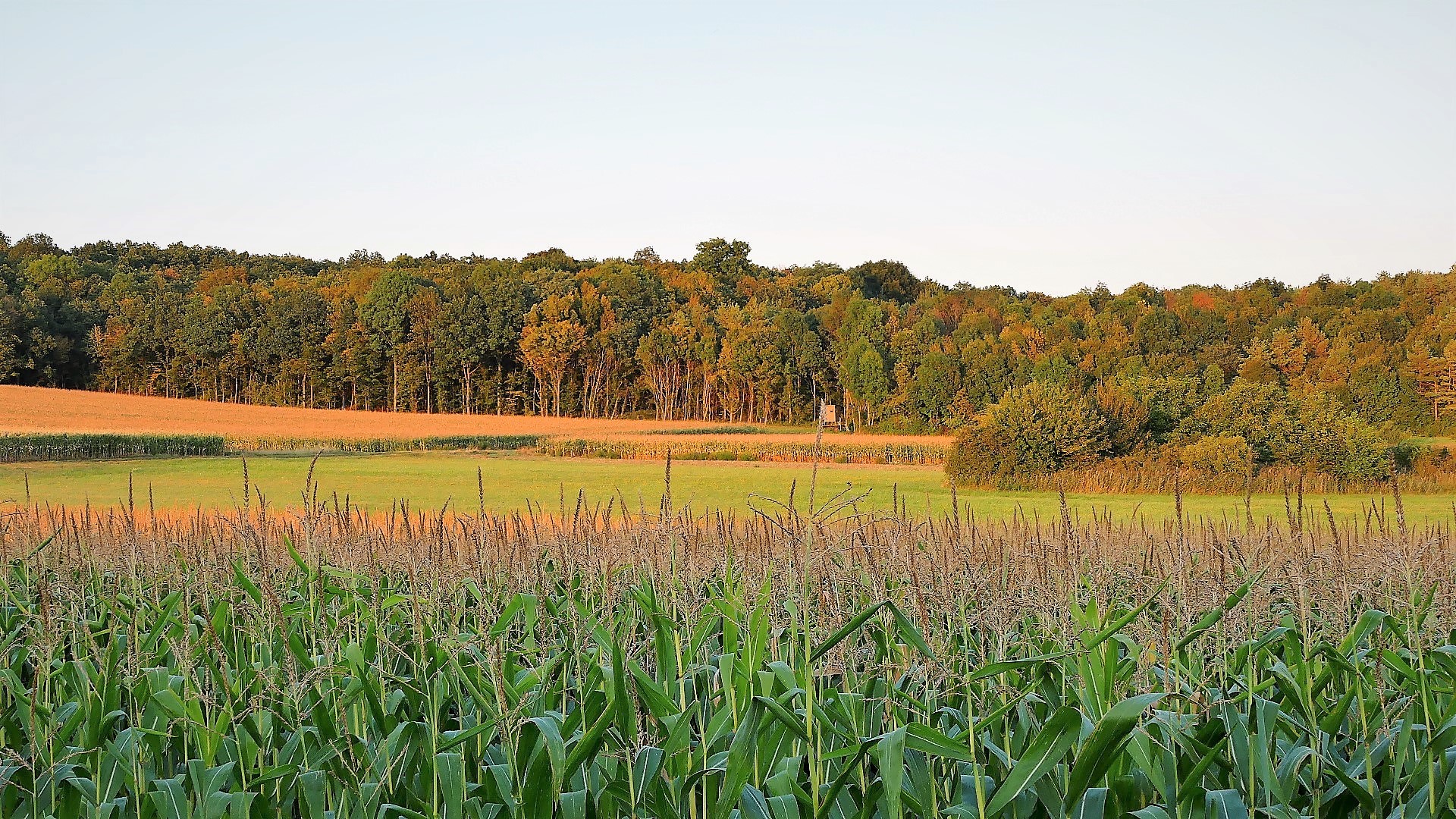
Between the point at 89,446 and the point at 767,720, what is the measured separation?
39176 mm

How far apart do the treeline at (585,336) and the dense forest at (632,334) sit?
0.60 ft

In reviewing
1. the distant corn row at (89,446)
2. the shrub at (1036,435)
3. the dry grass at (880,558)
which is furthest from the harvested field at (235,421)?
the dry grass at (880,558)

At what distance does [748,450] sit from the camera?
43844 millimetres

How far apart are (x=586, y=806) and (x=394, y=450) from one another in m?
44.8

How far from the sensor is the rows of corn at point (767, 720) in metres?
3.21

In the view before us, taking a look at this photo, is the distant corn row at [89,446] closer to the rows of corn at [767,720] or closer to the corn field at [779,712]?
the corn field at [779,712]

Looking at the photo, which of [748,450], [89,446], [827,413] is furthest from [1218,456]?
[89,446]

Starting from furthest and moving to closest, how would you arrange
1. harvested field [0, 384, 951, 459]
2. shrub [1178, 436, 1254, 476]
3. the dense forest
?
1. the dense forest
2. harvested field [0, 384, 951, 459]
3. shrub [1178, 436, 1254, 476]

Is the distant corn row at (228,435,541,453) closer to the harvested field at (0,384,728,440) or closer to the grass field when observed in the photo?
the harvested field at (0,384,728,440)

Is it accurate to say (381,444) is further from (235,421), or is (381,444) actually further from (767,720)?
(767,720)

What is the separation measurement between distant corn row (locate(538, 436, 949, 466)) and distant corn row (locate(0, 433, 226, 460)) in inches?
562

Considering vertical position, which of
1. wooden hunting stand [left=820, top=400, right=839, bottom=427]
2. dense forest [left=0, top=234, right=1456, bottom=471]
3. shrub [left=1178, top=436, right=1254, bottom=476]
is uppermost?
dense forest [left=0, top=234, right=1456, bottom=471]

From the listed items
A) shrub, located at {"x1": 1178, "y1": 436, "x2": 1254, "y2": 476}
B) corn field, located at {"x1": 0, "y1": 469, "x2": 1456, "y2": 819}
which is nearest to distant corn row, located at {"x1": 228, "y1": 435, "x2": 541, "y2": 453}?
shrub, located at {"x1": 1178, "y1": 436, "x2": 1254, "y2": 476}

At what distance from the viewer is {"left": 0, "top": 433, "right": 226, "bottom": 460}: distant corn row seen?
3519cm
